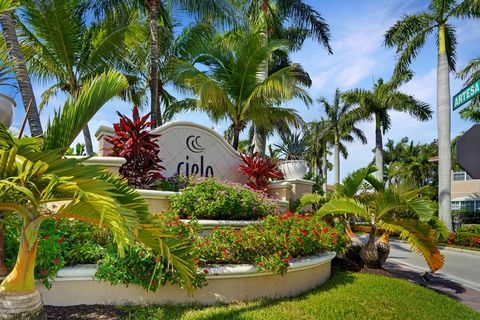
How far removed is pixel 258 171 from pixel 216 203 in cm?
265

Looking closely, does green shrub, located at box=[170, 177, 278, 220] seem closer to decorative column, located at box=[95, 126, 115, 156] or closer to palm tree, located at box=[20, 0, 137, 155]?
decorative column, located at box=[95, 126, 115, 156]

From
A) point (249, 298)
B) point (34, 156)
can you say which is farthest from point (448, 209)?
point (34, 156)

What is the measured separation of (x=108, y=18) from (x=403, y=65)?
14705 millimetres

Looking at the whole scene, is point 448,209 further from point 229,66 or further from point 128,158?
point 128,158

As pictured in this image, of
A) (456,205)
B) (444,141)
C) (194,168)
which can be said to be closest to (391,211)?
(194,168)

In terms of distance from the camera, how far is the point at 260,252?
513 cm

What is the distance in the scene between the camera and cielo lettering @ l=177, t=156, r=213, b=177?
855cm

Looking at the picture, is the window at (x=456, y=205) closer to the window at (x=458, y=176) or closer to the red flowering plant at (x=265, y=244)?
the window at (x=458, y=176)

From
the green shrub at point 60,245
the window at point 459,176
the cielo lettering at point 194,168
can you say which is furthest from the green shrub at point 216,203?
the window at point 459,176

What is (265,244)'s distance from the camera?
17.0ft

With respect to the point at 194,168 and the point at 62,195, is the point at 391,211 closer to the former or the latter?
the point at 194,168

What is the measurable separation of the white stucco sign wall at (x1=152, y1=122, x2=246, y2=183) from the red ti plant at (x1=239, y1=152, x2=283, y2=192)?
1.21 ft

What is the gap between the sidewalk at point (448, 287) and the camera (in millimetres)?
6904

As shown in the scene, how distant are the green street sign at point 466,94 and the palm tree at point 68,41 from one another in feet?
35.2
